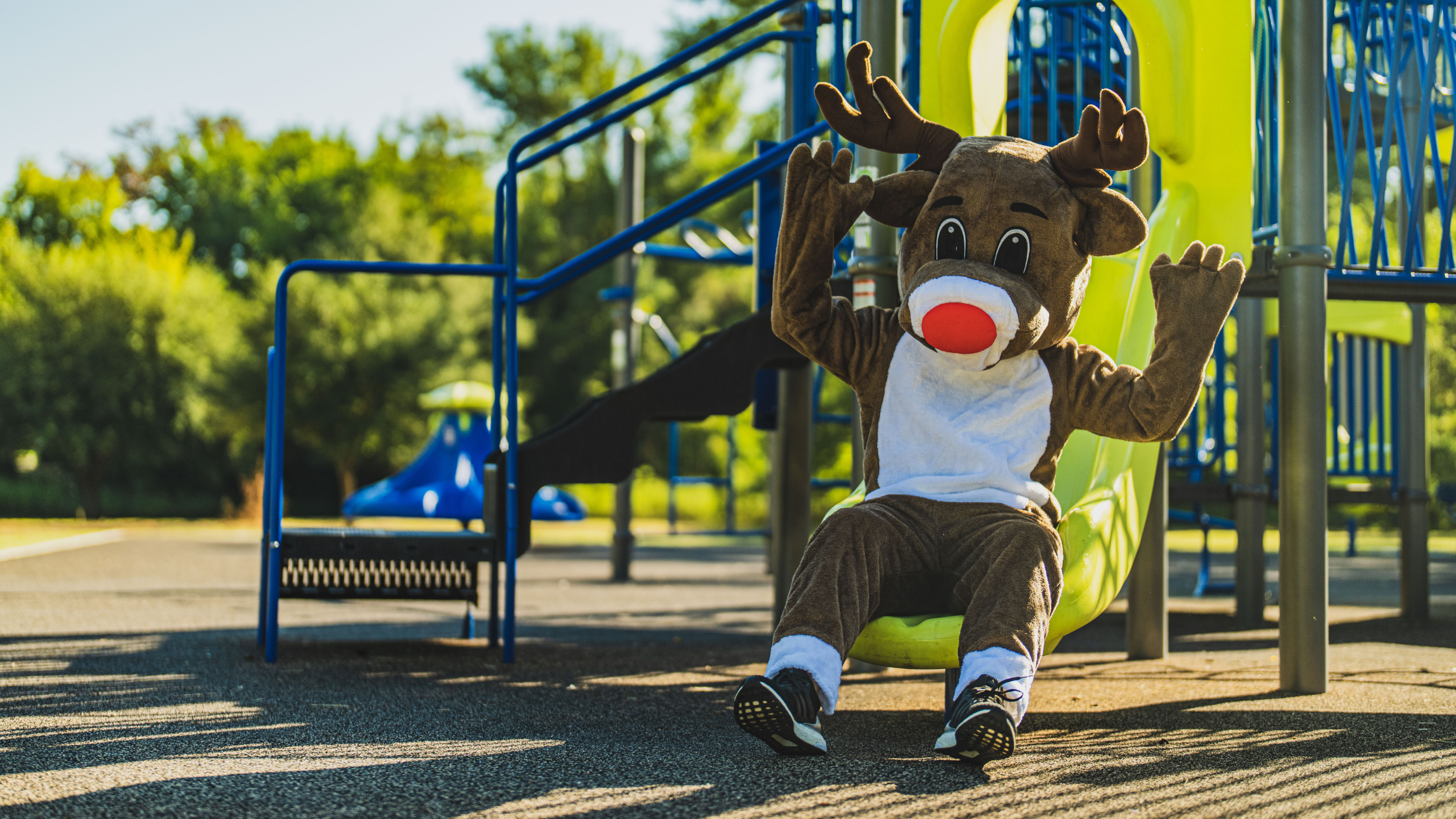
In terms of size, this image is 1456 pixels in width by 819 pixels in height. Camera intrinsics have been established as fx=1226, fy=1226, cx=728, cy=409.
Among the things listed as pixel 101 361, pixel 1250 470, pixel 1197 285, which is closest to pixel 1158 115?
pixel 1197 285

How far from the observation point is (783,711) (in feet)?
8.68

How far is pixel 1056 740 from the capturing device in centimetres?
319

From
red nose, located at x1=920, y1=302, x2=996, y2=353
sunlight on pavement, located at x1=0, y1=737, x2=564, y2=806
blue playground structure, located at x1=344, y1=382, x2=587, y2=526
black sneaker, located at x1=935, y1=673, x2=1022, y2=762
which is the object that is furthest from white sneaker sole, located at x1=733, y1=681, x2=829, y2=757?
blue playground structure, located at x1=344, y1=382, x2=587, y2=526

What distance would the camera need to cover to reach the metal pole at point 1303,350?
3941mm

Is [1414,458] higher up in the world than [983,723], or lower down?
higher up

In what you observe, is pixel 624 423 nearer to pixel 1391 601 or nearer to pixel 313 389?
pixel 1391 601

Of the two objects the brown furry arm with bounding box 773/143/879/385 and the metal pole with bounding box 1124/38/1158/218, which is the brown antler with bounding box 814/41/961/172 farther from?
the metal pole with bounding box 1124/38/1158/218

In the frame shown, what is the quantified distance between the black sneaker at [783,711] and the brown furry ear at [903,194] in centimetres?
135

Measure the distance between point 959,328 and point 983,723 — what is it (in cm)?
99

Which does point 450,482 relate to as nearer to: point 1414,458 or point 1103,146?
point 1414,458

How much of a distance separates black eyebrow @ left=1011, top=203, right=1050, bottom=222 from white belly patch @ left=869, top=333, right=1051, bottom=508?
377 millimetres

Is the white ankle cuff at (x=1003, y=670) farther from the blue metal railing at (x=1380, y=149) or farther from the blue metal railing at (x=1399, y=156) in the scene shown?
the blue metal railing at (x=1399, y=156)

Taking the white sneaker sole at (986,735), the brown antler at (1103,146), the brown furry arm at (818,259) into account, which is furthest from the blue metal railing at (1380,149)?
the white sneaker sole at (986,735)

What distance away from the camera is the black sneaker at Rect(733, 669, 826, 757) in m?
2.64
